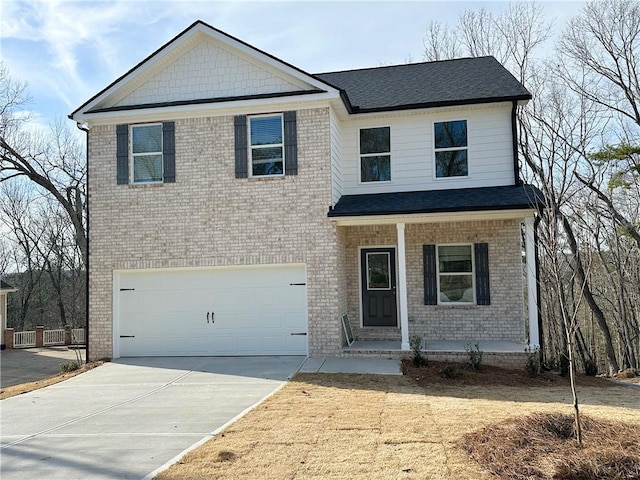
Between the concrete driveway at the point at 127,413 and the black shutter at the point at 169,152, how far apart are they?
4.48 meters

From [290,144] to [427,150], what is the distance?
141 inches

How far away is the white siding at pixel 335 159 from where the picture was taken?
1219 cm

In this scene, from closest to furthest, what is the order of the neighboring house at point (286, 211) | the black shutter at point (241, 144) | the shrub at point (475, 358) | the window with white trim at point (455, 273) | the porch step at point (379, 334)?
the shrub at point (475, 358), the neighboring house at point (286, 211), the black shutter at point (241, 144), the window with white trim at point (455, 273), the porch step at point (379, 334)

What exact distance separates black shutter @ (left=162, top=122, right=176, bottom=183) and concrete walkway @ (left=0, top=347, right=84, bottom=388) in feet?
20.8

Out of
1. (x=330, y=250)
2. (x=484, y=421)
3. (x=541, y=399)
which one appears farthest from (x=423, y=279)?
(x=484, y=421)

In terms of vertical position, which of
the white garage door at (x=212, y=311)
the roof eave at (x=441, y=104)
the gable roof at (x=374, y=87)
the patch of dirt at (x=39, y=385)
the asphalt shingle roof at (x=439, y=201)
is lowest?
the patch of dirt at (x=39, y=385)

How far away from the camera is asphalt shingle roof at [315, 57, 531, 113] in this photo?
41.8ft

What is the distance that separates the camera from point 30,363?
16.5 meters

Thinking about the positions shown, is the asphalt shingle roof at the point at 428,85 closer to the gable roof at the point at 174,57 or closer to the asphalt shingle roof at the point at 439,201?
A: the gable roof at the point at 174,57

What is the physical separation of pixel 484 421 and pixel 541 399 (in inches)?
94.6

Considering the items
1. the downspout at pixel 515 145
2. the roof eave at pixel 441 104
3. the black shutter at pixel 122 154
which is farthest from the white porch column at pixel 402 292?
the black shutter at pixel 122 154

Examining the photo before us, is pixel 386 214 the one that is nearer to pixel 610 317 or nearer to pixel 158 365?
pixel 158 365

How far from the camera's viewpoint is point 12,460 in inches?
227

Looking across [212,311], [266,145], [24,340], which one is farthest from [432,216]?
[24,340]
